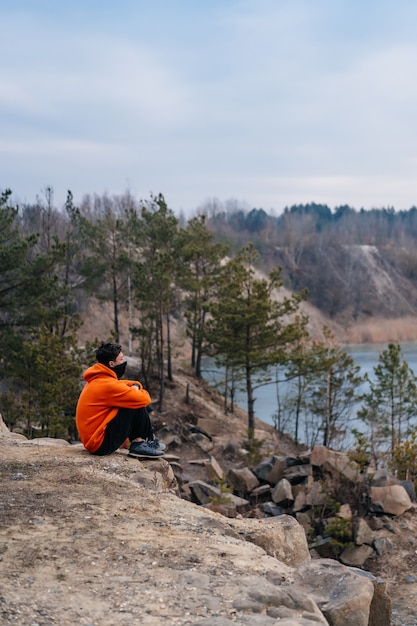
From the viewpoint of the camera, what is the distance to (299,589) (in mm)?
4855

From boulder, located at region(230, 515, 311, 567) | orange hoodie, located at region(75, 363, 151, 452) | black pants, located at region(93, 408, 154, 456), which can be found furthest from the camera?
black pants, located at region(93, 408, 154, 456)

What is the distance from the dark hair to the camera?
7.38 meters

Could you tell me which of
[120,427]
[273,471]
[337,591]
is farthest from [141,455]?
[273,471]

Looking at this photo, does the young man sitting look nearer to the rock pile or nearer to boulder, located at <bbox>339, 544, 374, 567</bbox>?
the rock pile

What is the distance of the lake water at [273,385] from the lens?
106ft

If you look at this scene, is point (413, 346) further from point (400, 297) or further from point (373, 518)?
point (373, 518)

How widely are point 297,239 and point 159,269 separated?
74.9 m

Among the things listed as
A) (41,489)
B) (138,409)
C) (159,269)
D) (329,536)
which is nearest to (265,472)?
(329,536)

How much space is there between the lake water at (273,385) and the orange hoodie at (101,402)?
64.2 feet

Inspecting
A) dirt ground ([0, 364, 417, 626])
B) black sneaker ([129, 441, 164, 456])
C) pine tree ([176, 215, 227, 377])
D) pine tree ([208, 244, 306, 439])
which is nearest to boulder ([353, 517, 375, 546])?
dirt ground ([0, 364, 417, 626])

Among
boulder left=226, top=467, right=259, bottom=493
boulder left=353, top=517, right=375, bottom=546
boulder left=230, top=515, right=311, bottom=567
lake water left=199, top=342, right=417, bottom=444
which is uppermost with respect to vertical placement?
boulder left=230, top=515, right=311, bottom=567

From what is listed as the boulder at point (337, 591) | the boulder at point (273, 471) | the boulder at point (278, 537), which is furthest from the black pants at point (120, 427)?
the boulder at point (273, 471)

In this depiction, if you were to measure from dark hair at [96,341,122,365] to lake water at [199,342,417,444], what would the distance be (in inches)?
769

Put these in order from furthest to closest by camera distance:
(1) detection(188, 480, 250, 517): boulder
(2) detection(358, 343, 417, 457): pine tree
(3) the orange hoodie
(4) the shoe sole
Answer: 1. (2) detection(358, 343, 417, 457): pine tree
2. (1) detection(188, 480, 250, 517): boulder
3. (4) the shoe sole
4. (3) the orange hoodie
